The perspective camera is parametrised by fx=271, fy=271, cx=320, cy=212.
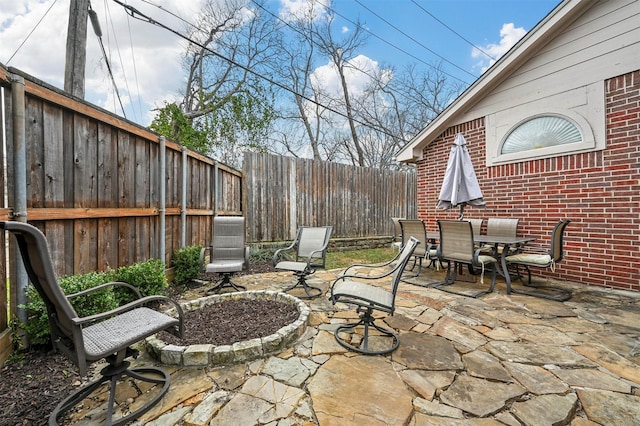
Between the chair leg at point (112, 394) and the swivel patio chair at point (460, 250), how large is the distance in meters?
3.62

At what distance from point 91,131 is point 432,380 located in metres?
3.60

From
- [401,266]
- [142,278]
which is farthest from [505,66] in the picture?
[142,278]

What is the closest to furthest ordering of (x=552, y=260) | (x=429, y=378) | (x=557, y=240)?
(x=429, y=378) < (x=552, y=260) < (x=557, y=240)

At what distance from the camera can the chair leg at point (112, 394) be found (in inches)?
58.4

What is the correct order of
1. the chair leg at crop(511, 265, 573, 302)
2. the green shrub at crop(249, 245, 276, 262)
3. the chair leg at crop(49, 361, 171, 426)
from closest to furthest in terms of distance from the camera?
the chair leg at crop(49, 361, 171, 426) → the chair leg at crop(511, 265, 573, 302) → the green shrub at crop(249, 245, 276, 262)

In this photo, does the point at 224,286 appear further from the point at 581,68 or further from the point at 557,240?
the point at 581,68

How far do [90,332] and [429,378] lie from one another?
88.6 inches

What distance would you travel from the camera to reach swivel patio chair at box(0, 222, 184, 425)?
1329 millimetres

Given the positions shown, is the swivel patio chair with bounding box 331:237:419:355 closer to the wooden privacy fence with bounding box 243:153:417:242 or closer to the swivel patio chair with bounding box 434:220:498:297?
the swivel patio chair with bounding box 434:220:498:297

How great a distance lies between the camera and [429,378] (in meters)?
1.90

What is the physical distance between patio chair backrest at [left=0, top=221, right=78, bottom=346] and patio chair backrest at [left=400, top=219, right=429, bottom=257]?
14.1 ft

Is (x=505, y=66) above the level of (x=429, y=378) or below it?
above

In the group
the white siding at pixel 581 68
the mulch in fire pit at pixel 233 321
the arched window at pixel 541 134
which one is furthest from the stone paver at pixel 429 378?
the white siding at pixel 581 68

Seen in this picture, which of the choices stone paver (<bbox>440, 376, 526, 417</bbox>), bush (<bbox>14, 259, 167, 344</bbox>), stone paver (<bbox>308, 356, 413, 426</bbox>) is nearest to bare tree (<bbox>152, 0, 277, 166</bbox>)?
bush (<bbox>14, 259, 167, 344</bbox>)
